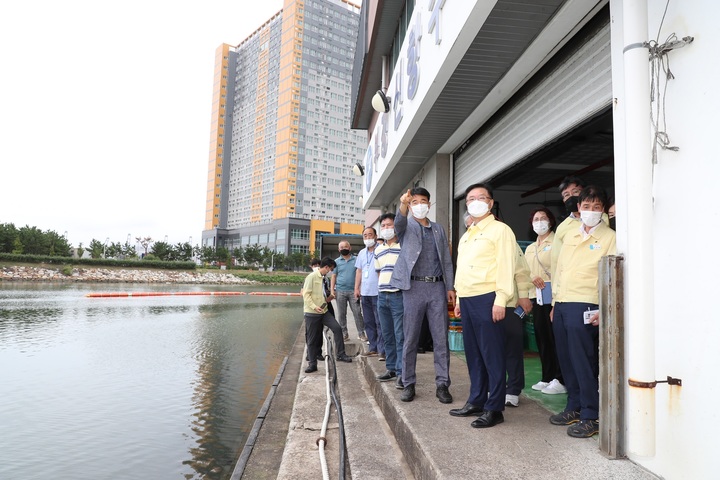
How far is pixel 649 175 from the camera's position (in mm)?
2090

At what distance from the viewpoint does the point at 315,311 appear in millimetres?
6141

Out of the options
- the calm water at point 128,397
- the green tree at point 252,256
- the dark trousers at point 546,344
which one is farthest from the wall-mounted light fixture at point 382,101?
the green tree at point 252,256

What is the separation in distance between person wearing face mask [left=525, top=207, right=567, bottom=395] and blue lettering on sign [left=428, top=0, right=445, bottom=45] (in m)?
1.97

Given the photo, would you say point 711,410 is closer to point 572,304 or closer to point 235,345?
point 572,304

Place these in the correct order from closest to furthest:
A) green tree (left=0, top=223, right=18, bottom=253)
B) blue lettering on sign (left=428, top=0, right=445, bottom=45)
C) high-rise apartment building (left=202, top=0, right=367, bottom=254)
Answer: blue lettering on sign (left=428, top=0, right=445, bottom=45)
green tree (left=0, top=223, right=18, bottom=253)
high-rise apartment building (left=202, top=0, right=367, bottom=254)

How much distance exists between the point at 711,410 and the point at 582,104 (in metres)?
2.53

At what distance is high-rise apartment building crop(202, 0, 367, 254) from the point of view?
79188mm

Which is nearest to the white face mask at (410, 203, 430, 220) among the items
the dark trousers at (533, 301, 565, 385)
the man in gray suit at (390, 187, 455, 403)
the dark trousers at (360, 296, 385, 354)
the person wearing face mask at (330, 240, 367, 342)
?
the man in gray suit at (390, 187, 455, 403)

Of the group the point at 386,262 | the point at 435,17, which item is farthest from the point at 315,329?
the point at 435,17

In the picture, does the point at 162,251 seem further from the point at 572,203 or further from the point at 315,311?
the point at 572,203

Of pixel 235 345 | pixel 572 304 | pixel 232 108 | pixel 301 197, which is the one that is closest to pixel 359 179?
pixel 301 197

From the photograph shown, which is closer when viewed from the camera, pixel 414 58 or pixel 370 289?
pixel 414 58

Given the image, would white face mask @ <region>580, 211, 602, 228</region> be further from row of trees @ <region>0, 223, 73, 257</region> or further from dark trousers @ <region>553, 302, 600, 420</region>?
row of trees @ <region>0, 223, 73, 257</region>

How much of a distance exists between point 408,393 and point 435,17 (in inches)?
141
